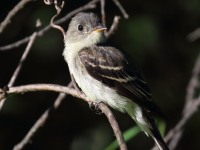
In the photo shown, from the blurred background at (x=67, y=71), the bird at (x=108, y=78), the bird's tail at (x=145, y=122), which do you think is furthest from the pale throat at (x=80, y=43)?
the blurred background at (x=67, y=71)

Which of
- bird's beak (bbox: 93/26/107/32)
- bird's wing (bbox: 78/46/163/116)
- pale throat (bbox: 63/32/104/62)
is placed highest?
bird's beak (bbox: 93/26/107/32)

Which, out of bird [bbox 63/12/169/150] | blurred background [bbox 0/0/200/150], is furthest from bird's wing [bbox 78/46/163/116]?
blurred background [bbox 0/0/200/150]

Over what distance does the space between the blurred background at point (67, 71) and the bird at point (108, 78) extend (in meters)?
1.05

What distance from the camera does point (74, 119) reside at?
6.51 metres

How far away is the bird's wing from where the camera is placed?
4723mm

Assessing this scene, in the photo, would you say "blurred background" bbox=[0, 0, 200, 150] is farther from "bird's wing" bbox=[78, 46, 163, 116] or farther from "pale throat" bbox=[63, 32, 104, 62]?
"bird's wing" bbox=[78, 46, 163, 116]

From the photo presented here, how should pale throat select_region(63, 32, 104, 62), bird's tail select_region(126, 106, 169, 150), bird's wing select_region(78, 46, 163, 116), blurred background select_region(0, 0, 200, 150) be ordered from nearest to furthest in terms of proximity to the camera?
1. bird's tail select_region(126, 106, 169, 150)
2. bird's wing select_region(78, 46, 163, 116)
3. pale throat select_region(63, 32, 104, 62)
4. blurred background select_region(0, 0, 200, 150)

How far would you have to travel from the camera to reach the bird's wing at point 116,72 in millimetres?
→ 4723

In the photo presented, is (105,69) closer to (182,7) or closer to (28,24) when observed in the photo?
(28,24)

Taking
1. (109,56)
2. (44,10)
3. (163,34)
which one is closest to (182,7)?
(163,34)

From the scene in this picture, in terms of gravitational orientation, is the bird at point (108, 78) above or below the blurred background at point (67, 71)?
above

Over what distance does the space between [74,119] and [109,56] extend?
175 centimetres

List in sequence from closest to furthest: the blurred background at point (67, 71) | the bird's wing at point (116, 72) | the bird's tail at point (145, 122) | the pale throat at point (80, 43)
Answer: the bird's tail at point (145, 122) → the bird's wing at point (116, 72) → the pale throat at point (80, 43) → the blurred background at point (67, 71)

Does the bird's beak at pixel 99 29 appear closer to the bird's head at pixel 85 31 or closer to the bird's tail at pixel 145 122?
the bird's head at pixel 85 31
